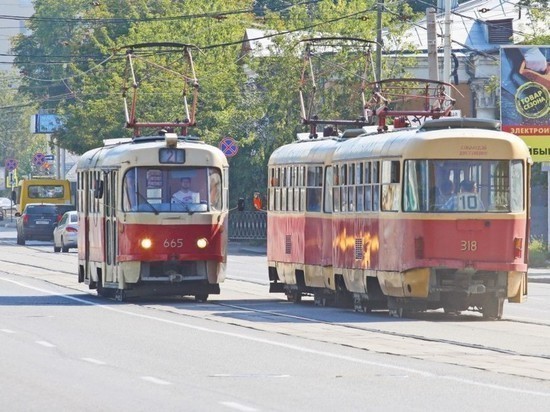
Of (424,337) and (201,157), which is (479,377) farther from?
(201,157)

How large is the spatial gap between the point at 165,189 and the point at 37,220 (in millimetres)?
37164

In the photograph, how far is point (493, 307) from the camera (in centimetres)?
2552

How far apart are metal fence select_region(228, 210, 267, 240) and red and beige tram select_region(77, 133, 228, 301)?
117ft

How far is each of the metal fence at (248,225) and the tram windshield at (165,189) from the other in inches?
1410

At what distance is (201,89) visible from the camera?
226 feet

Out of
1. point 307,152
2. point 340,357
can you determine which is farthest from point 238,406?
point 307,152

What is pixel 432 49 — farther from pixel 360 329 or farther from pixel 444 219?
pixel 360 329

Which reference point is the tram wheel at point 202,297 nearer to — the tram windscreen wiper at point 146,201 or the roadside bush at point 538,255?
the tram windscreen wiper at point 146,201

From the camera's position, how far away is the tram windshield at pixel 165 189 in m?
30.1

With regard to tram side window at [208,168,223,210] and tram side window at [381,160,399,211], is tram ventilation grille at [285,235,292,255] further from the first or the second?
tram side window at [381,160,399,211]

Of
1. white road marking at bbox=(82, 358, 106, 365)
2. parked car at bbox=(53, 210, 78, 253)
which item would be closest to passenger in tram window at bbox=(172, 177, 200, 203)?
white road marking at bbox=(82, 358, 106, 365)

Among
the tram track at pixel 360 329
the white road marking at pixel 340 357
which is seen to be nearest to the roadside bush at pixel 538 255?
the tram track at pixel 360 329

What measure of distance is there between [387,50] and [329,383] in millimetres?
48130

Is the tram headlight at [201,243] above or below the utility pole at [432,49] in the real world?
below
